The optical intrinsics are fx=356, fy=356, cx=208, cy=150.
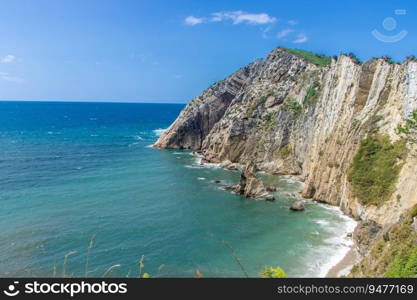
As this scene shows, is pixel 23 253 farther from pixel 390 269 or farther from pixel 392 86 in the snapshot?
pixel 392 86

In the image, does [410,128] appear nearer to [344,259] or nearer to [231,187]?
[344,259]

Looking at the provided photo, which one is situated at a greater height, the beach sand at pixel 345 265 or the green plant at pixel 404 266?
the green plant at pixel 404 266

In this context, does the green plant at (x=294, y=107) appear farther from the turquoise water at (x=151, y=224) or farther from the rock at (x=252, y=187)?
the rock at (x=252, y=187)

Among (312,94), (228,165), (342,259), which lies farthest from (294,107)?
(342,259)

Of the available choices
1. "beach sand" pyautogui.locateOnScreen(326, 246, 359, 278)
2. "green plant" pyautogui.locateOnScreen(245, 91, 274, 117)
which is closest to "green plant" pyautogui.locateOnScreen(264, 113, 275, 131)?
"green plant" pyautogui.locateOnScreen(245, 91, 274, 117)

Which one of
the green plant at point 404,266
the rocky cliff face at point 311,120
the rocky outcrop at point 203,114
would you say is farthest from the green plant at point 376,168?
the rocky outcrop at point 203,114

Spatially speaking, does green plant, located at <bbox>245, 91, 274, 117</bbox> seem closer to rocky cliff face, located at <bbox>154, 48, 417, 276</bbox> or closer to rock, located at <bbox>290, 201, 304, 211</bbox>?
rocky cliff face, located at <bbox>154, 48, 417, 276</bbox>
